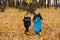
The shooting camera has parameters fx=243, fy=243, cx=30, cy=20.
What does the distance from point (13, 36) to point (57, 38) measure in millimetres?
2460

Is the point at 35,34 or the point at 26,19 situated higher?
the point at 26,19

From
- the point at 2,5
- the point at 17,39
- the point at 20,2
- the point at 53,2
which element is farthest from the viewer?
the point at 53,2

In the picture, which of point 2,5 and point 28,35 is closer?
point 28,35

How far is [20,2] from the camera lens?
43969 mm

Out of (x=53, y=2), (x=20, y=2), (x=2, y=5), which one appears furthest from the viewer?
(x=53, y=2)

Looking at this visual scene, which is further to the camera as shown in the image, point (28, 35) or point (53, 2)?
point (53, 2)

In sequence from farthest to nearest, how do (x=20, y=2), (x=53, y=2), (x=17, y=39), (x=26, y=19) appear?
(x=53, y=2) < (x=20, y=2) < (x=26, y=19) < (x=17, y=39)

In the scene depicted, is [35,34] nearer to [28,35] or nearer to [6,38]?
[28,35]

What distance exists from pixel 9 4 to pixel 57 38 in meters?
29.9

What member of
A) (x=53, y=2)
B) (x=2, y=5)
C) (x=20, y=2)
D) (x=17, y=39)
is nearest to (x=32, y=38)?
(x=17, y=39)

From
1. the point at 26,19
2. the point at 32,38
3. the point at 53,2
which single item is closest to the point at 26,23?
the point at 26,19

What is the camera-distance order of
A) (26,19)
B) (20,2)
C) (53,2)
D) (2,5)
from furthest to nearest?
1. (53,2)
2. (20,2)
3. (2,5)
4. (26,19)

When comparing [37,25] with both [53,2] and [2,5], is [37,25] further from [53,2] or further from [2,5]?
[53,2]

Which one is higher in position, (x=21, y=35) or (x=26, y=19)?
(x=26, y=19)
